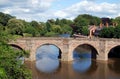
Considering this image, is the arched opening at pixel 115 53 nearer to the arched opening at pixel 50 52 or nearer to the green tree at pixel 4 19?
the arched opening at pixel 50 52

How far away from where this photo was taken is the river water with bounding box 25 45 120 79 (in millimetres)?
42228

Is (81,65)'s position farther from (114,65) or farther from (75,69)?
(114,65)

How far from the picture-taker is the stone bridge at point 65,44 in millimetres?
50844

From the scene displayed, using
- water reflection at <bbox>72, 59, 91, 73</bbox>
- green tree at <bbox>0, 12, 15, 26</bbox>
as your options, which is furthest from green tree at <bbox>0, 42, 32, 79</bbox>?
green tree at <bbox>0, 12, 15, 26</bbox>

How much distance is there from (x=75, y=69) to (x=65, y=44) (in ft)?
23.0

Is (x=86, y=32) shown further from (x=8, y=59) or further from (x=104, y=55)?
(x=8, y=59)

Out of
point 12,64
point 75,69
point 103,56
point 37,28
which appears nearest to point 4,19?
point 37,28

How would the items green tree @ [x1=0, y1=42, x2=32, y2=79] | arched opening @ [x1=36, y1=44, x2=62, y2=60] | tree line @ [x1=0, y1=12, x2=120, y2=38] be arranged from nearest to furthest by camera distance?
1. green tree @ [x1=0, y1=42, x2=32, y2=79]
2. arched opening @ [x1=36, y1=44, x2=62, y2=60]
3. tree line @ [x1=0, y1=12, x2=120, y2=38]

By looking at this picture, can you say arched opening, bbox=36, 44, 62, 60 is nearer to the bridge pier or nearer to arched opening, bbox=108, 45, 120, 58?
the bridge pier

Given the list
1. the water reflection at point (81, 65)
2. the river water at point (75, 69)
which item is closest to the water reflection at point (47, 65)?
the river water at point (75, 69)

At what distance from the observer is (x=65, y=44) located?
52188mm

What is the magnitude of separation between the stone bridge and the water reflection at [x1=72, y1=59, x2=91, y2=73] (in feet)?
5.89

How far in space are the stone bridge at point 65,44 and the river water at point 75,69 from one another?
4.53ft

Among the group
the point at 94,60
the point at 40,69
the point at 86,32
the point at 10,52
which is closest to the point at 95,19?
the point at 86,32
